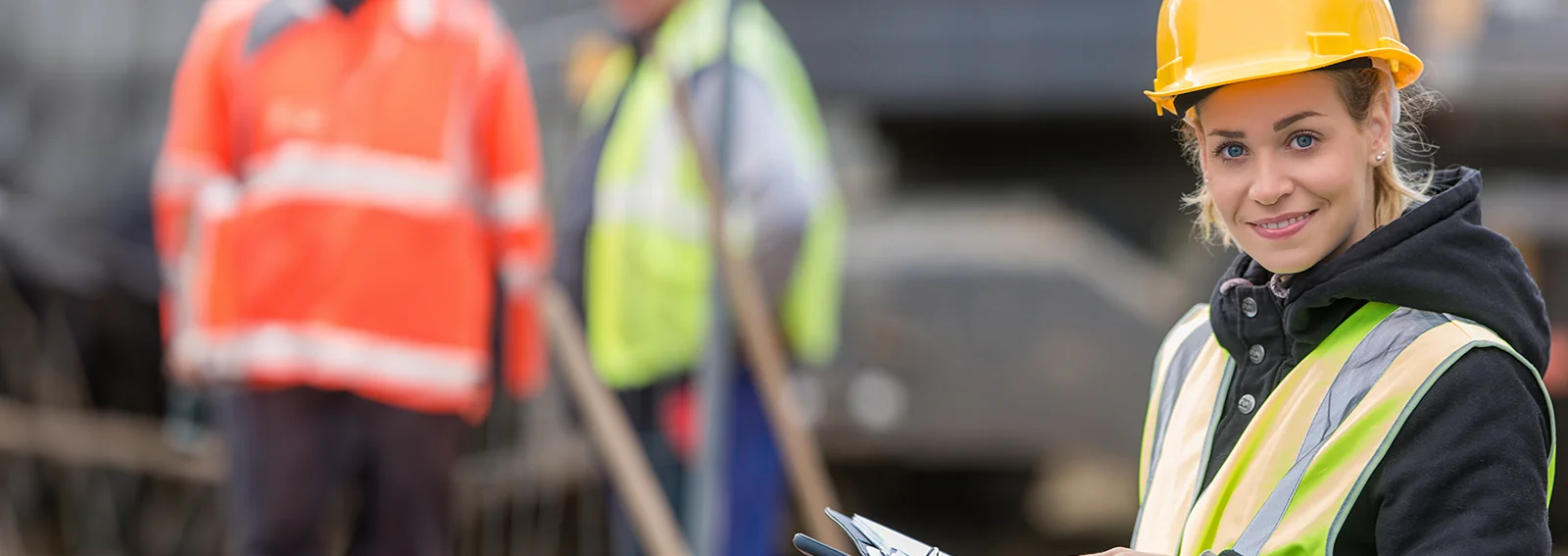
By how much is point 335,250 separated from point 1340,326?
2222mm

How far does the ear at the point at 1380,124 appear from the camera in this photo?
1.57m

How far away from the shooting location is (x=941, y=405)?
224 inches

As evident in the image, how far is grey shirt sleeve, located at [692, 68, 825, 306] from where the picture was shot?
3.88m

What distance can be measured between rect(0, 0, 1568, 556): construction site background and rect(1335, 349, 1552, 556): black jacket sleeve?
3777mm

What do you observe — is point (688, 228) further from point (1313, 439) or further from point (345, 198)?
point (1313, 439)

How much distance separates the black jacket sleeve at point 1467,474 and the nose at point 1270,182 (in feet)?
0.72

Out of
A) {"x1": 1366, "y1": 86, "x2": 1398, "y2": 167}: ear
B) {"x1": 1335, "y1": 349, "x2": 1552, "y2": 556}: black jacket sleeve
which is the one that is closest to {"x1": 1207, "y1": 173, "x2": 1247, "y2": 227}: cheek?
{"x1": 1366, "y1": 86, "x2": 1398, "y2": 167}: ear

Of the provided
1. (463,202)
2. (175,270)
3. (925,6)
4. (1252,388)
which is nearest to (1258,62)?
(1252,388)

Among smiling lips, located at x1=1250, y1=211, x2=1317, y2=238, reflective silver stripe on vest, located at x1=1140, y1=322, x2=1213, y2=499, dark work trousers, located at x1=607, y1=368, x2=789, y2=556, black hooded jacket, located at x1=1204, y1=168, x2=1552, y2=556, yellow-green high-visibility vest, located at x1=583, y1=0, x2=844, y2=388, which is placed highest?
smiling lips, located at x1=1250, y1=211, x2=1317, y2=238

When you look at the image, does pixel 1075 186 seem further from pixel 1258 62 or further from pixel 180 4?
pixel 1258 62

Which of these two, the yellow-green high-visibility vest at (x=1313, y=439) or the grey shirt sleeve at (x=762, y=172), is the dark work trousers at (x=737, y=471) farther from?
the yellow-green high-visibility vest at (x=1313, y=439)

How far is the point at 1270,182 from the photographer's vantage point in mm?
1550

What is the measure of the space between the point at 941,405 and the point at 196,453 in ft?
7.64

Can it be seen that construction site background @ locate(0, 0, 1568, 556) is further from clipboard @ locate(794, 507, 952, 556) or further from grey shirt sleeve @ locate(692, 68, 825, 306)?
clipboard @ locate(794, 507, 952, 556)
